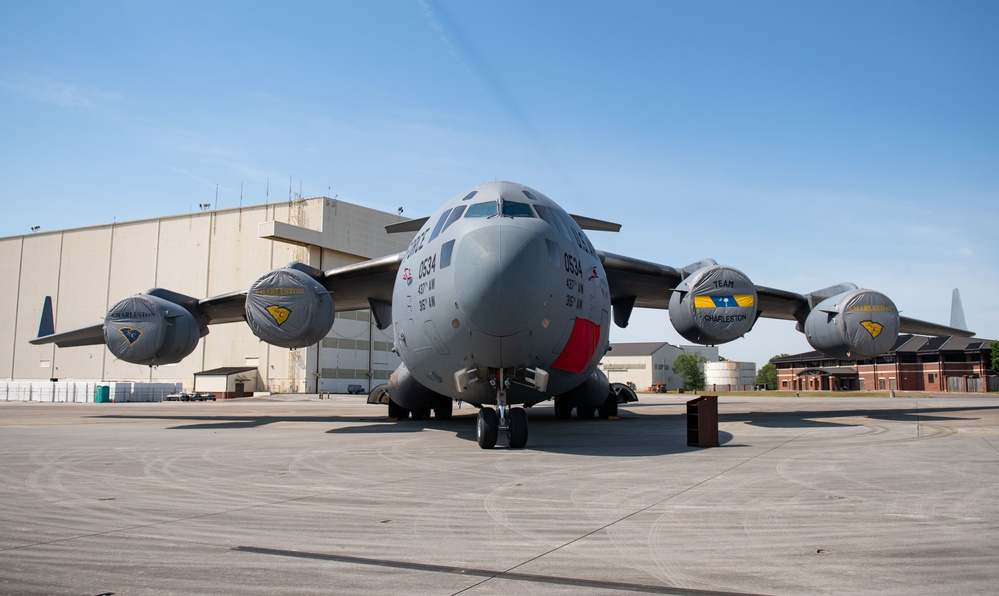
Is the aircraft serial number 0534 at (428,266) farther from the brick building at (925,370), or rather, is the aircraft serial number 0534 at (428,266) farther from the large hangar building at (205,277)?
the brick building at (925,370)

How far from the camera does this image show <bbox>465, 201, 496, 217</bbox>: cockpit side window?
36.6ft

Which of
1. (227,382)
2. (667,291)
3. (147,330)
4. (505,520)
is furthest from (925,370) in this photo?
(505,520)

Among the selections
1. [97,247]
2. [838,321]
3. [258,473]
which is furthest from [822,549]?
[97,247]

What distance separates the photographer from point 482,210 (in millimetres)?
11289

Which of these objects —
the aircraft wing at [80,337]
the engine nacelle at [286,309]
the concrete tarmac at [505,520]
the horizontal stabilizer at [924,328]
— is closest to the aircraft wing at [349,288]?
the engine nacelle at [286,309]

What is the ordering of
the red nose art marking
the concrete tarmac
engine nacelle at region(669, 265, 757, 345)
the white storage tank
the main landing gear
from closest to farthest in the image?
the concrete tarmac
the main landing gear
the red nose art marking
engine nacelle at region(669, 265, 757, 345)
the white storage tank

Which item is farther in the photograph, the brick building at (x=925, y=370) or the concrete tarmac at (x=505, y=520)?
the brick building at (x=925, y=370)

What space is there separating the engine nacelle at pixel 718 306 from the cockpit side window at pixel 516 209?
6.15m

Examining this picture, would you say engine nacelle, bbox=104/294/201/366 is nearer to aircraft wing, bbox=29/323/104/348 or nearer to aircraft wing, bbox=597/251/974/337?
aircraft wing, bbox=29/323/104/348

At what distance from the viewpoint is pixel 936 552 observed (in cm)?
439

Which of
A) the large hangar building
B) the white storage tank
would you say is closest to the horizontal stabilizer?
the large hangar building

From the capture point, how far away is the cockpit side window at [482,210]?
11.2 metres

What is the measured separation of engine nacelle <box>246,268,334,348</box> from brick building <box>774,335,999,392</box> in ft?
224

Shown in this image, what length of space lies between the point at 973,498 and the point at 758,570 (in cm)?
362
